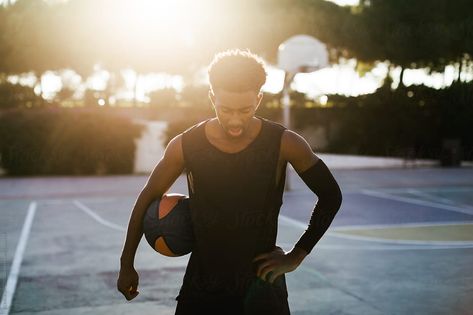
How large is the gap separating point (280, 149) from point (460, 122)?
25637mm

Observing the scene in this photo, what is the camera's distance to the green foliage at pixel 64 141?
785 inches

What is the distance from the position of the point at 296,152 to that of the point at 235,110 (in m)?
0.35

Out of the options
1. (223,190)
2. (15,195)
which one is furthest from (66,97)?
(223,190)

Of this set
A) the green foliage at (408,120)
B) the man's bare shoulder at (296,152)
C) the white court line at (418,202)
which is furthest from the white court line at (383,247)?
the green foliage at (408,120)

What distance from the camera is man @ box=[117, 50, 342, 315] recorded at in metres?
3.00

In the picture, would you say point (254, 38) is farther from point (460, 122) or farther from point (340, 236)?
point (340, 236)

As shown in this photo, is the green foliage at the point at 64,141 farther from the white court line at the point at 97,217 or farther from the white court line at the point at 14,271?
the white court line at the point at 14,271

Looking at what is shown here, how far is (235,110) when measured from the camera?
2965mm

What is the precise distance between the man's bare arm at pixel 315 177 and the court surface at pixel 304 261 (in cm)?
304

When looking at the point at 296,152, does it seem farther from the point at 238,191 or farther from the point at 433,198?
the point at 433,198

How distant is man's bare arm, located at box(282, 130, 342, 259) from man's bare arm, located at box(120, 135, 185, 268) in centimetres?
51

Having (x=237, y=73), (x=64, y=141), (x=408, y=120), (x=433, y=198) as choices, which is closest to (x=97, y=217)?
(x=433, y=198)

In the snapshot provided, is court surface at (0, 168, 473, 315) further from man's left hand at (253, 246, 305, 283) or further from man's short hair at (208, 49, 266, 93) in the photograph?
man's short hair at (208, 49, 266, 93)

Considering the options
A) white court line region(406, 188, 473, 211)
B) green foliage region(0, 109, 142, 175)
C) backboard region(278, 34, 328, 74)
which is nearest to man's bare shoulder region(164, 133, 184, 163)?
white court line region(406, 188, 473, 211)
